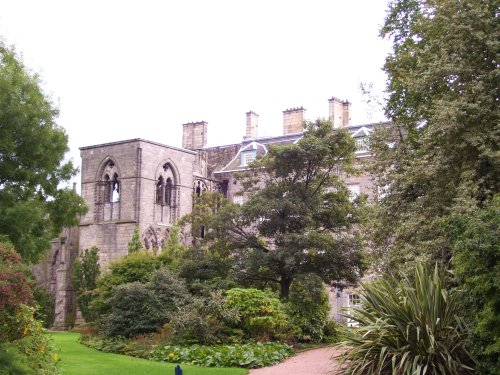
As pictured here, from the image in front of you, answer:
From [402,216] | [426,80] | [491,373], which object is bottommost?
[491,373]

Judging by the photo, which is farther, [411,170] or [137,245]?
[137,245]

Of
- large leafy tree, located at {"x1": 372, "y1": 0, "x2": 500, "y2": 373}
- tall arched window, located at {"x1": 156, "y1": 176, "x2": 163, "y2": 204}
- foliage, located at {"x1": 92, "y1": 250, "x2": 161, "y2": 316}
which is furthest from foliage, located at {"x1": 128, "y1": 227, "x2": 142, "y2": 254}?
large leafy tree, located at {"x1": 372, "y1": 0, "x2": 500, "y2": 373}

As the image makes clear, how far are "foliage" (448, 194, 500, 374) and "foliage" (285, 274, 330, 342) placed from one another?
11687 mm

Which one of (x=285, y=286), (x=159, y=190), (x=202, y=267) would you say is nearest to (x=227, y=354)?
(x=285, y=286)

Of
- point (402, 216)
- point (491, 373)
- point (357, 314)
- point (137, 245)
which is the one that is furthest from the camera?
point (137, 245)

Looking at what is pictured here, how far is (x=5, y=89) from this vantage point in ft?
69.2

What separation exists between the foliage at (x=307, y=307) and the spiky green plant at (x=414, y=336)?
9740mm

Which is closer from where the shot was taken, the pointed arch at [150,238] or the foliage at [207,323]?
the foliage at [207,323]

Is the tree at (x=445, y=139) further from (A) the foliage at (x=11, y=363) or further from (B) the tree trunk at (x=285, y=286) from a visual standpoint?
(B) the tree trunk at (x=285, y=286)

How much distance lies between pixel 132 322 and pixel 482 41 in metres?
14.5

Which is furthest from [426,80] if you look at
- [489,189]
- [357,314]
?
[357,314]

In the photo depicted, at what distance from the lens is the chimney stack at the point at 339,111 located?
47.4m

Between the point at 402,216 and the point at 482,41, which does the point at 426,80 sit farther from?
the point at 402,216

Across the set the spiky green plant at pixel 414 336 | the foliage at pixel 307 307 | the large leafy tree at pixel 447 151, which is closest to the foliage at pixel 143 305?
the foliage at pixel 307 307
